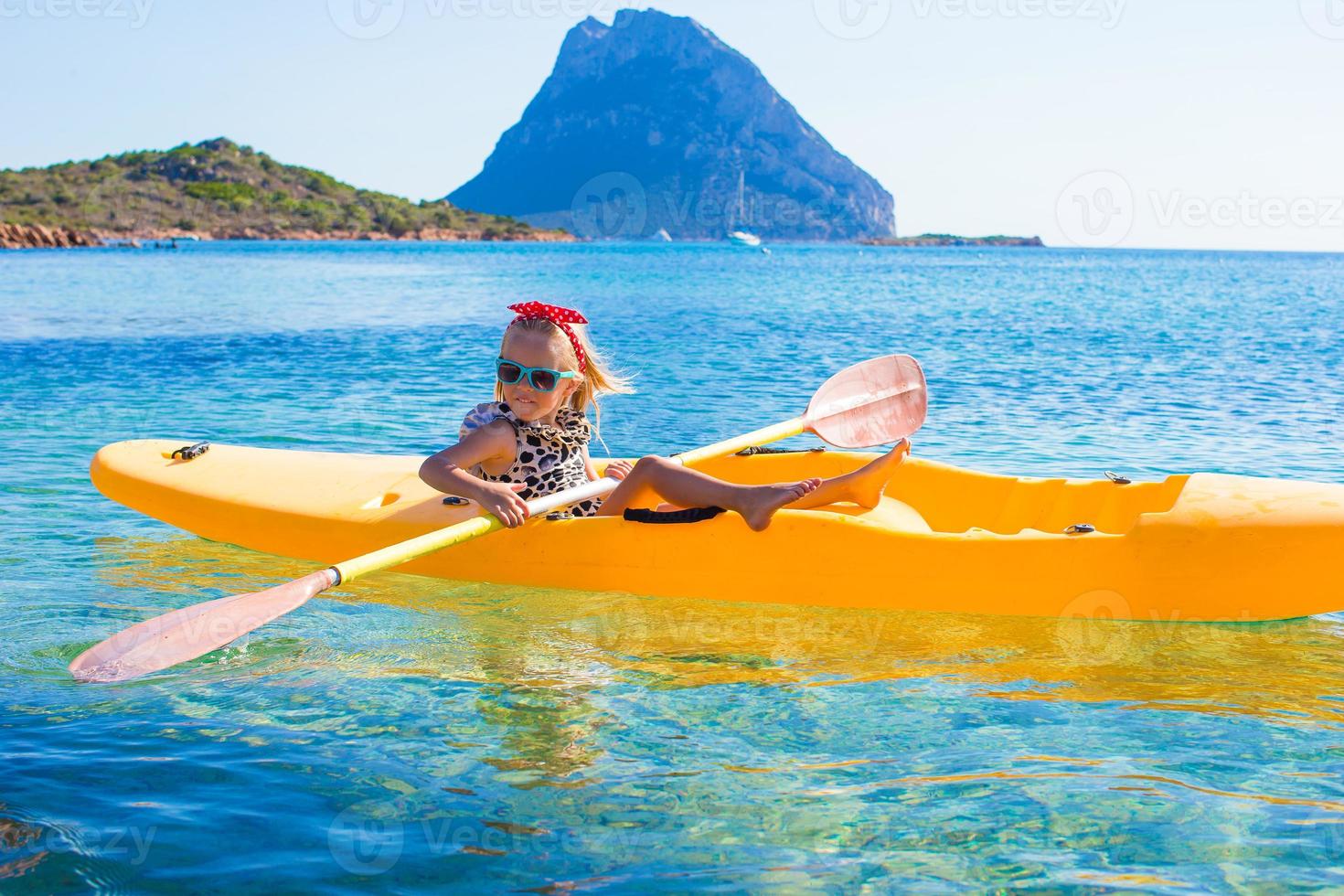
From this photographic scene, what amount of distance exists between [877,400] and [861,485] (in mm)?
927

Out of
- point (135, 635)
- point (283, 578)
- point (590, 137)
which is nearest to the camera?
point (135, 635)

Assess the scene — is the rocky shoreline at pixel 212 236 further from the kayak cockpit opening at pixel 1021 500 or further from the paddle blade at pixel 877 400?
the kayak cockpit opening at pixel 1021 500

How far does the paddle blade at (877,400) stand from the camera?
534 cm

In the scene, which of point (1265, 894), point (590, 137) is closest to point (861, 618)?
point (1265, 894)

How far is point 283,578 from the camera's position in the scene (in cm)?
487

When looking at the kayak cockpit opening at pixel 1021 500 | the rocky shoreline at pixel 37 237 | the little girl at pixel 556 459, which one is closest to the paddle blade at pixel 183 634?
the little girl at pixel 556 459

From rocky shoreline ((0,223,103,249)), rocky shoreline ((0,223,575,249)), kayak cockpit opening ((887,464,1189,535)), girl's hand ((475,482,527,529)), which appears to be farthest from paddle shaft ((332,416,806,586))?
rocky shoreline ((0,223,575,249))

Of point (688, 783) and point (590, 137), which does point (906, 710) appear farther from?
point (590, 137)

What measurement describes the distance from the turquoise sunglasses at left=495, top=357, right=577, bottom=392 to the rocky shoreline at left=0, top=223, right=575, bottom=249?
6251cm

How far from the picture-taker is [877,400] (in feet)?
17.6

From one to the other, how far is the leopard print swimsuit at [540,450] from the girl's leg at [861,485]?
848 millimetres

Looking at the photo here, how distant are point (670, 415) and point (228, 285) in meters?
22.9

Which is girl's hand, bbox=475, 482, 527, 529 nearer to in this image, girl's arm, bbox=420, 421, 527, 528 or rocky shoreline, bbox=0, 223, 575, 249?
girl's arm, bbox=420, 421, 527, 528

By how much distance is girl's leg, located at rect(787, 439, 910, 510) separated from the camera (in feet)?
14.8
